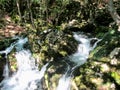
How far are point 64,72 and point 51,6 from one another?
29.3ft

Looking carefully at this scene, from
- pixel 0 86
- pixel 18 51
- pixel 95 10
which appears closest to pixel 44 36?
pixel 18 51

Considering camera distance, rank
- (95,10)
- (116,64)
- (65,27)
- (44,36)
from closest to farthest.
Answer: (116,64) → (44,36) → (65,27) → (95,10)

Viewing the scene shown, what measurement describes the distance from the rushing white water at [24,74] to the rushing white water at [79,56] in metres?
1.46

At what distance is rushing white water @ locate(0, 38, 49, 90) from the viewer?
11.6 m

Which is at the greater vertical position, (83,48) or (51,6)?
(51,6)

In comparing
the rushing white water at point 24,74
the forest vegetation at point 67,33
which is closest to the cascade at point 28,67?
the rushing white water at point 24,74

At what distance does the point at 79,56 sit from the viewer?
1223cm

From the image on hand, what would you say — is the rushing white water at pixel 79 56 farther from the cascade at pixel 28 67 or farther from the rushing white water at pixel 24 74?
the rushing white water at pixel 24 74

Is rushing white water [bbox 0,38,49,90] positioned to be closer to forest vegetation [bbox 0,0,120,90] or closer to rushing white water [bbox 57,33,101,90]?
forest vegetation [bbox 0,0,120,90]

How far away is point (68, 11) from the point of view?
17.9 meters

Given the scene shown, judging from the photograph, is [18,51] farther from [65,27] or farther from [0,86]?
[65,27]

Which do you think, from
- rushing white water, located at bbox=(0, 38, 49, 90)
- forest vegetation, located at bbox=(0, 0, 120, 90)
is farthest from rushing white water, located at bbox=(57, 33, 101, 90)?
rushing white water, located at bbox=(0, 38, 49, 90)

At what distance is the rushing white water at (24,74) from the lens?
11.6m

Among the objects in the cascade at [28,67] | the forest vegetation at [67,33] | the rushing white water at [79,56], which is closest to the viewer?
the forest vegetation at [67,33]
